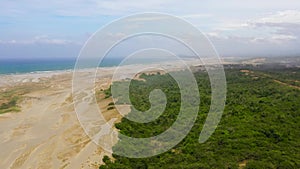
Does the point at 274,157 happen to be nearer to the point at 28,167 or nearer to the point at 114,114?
the point at 28,167

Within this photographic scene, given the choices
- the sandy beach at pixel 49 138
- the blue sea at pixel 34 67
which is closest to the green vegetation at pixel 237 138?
the sandy beach at pixel 49 138

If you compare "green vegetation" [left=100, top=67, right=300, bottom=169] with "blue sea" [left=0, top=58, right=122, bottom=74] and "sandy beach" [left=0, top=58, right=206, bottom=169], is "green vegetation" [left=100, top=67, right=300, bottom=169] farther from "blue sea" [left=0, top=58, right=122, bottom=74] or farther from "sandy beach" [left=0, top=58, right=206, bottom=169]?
"blue sea" [left=0, top=58, right=122, bottom=74]

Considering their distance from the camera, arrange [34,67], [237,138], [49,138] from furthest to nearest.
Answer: [34,67] < [49,138] < [237,138]

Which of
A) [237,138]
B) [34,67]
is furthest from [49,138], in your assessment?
[34,67]

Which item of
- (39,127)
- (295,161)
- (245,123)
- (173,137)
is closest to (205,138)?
(173,137)

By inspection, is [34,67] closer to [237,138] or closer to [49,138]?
[49,138]

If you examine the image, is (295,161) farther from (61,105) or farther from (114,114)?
(61,105)

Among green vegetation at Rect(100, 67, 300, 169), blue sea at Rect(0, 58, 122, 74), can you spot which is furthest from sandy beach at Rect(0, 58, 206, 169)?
blue sea at Rect(0, 58, 122, 74)

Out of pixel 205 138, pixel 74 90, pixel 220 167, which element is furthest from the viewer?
pixel 74 90

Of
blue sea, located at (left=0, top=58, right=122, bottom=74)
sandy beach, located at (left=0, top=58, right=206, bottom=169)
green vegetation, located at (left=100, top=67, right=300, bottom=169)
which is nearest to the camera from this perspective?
green vegetation, located at (left=100, top=67, right=300, bottom=169)

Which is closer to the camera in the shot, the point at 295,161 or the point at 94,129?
the point at 295,161

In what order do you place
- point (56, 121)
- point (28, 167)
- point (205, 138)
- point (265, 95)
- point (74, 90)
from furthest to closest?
1. point (74, 90)
2. point (265, 95)
3. point (56, 121)
4. point (205, 138)
5. point (28, 167)
